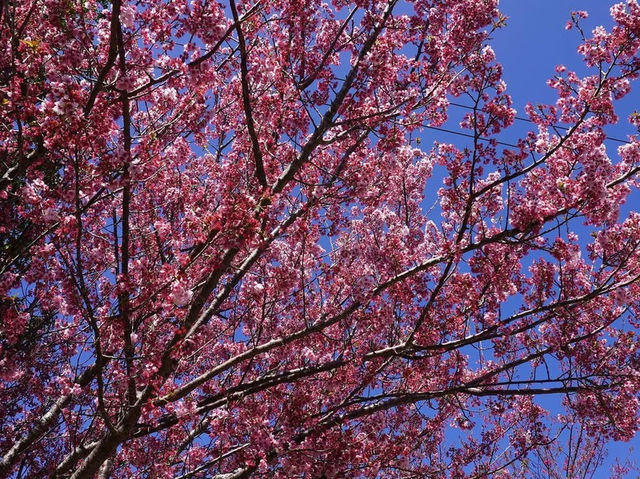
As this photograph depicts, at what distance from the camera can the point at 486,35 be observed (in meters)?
6.80

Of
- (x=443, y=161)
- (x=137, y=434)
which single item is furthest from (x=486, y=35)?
(x=137, y=434)

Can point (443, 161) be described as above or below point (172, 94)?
above

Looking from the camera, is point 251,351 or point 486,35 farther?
point 486,35

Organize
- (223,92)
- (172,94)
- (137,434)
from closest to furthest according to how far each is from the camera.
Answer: (172,94)
(137,434)
(223,92)

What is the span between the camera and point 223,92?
9.27 metres

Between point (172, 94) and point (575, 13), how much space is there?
5522 millimetres

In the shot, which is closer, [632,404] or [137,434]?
[137,434]

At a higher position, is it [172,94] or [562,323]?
[562,323]

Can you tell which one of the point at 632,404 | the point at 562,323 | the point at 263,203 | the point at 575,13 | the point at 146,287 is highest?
the point at 575,13

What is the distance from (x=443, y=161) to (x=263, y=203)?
9.80ft

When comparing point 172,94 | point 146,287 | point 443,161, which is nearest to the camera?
point 146,287

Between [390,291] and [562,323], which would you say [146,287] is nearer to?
[390,291]

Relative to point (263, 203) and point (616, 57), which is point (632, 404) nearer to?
point (616, 57)

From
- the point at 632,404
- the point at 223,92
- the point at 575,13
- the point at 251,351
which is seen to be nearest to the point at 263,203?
the point at 251,351
